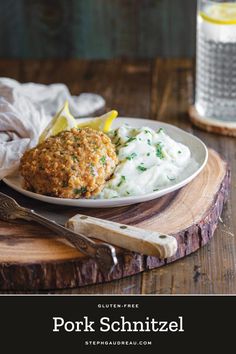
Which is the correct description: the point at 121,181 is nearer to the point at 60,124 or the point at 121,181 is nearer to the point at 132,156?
the point at 132,156

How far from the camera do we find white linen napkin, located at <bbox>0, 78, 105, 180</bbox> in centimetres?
210

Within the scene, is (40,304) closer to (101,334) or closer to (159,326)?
(101,334)

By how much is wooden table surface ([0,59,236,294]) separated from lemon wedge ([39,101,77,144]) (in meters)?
0.47

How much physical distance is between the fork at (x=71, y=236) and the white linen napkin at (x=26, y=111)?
0.17 m

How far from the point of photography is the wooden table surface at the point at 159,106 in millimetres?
1699

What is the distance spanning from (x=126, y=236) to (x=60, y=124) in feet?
1.74

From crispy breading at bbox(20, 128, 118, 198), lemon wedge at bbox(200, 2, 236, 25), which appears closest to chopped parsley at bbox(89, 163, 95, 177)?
crispy breading at bbox(20, 128, 118, 198)

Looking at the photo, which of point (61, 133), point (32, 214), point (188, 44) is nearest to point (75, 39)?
point (188, 44)

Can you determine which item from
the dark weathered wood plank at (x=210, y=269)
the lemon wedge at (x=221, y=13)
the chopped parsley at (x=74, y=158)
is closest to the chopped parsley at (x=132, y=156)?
the chopped parsley at (x=74, y=158)

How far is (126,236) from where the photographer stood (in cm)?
168

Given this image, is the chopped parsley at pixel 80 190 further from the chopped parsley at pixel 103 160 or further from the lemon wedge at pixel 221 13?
the lemon wedge at pixel 221 13

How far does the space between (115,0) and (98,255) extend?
190 centimetres

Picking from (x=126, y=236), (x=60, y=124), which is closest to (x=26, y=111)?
(x=60, y=124)

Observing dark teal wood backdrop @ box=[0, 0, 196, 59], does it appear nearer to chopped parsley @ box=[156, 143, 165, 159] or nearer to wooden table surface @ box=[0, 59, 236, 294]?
wooden table surface @ box=[0, 59, 236, 294]
